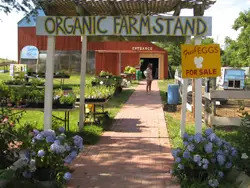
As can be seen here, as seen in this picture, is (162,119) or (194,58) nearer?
(194,58)

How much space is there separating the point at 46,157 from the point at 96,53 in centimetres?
3071

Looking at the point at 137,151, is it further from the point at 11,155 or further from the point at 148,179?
the point at 11,155

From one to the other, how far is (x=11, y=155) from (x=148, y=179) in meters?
1.92

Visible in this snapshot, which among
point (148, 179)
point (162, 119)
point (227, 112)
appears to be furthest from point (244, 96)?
point (148, 179)

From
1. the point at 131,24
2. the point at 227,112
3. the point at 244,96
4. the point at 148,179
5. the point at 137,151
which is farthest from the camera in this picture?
the point at 227,112

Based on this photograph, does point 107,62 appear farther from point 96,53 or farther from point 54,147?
point 54,147

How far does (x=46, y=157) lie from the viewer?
4.26 metres

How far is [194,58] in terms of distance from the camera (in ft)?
18.0

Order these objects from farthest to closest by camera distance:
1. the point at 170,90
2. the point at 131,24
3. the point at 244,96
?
the point at 170,90, the point at 244,96, the point at 131,24

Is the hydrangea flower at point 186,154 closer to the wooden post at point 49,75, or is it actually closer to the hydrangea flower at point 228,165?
the hydrangea flower at point 228,165

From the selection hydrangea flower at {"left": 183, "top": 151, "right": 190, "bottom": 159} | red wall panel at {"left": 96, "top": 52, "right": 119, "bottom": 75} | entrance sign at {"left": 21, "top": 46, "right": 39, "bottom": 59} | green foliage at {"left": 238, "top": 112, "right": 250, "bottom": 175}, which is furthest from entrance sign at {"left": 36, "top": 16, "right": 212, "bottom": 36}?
red wall panel at {"left": 96, "top": 52, "right": 119, "bottom": 75}

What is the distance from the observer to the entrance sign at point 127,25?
5805 mm

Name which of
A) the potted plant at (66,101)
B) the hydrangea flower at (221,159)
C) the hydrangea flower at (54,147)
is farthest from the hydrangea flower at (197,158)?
the potted plant at (66,101)

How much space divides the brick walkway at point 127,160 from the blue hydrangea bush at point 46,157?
2.48ft
